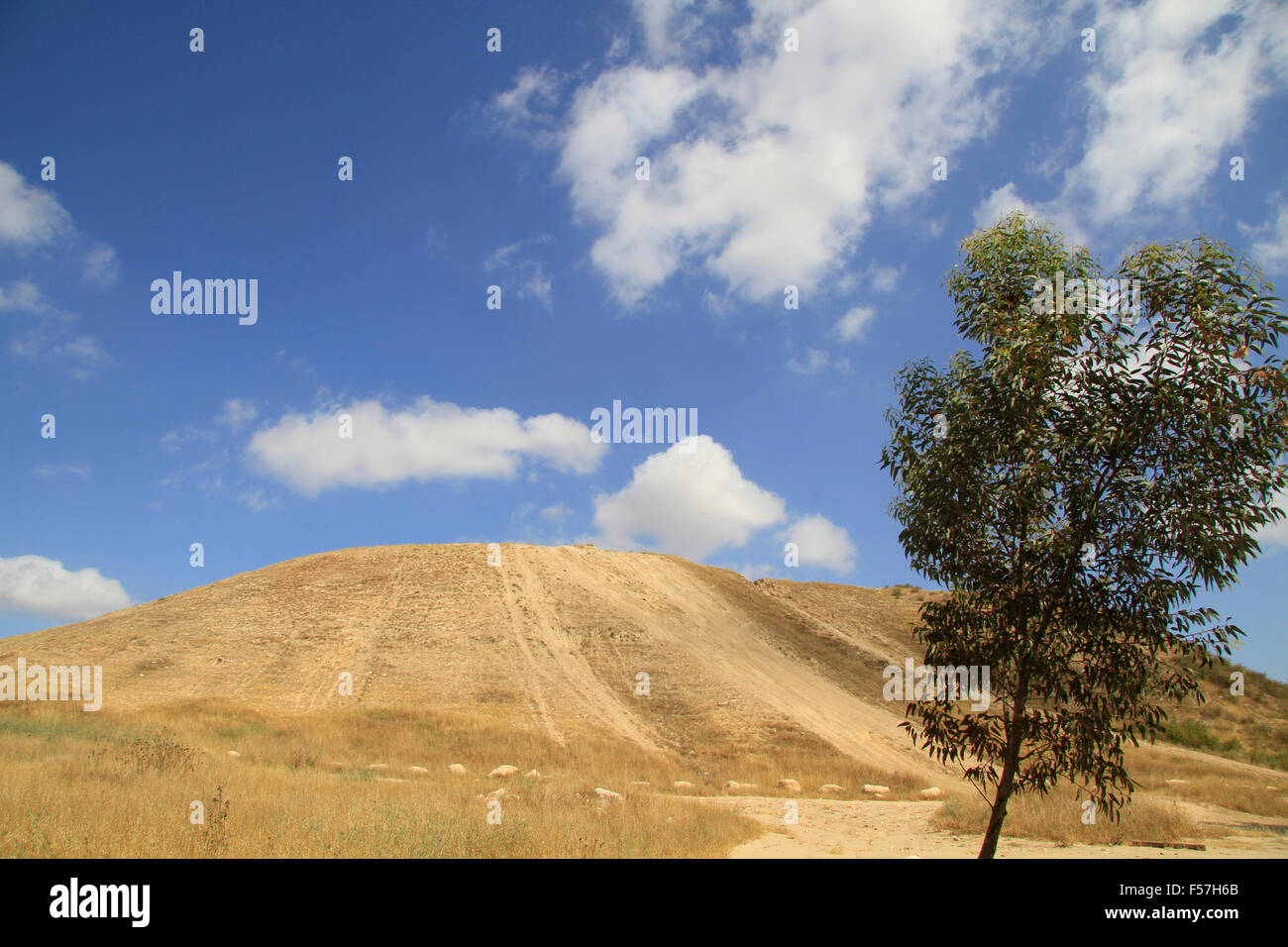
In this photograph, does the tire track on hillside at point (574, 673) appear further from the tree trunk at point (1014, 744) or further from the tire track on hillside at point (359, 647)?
the tree trunk at point (1014, 744)

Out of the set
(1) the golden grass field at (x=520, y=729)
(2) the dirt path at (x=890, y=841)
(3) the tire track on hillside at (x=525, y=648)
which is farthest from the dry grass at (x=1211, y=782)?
(3) the tire track on hillside at (x=525, y=648)

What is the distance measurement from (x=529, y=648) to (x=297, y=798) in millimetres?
28650

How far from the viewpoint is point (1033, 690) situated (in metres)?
8.92

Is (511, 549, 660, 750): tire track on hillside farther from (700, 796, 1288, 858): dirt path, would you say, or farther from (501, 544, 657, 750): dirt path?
(700, 796, 1288, 858): dirt path

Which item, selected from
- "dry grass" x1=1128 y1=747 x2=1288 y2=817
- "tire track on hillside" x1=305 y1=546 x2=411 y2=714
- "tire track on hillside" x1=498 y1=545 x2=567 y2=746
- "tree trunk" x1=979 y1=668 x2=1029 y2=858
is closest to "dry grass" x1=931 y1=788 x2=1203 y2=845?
"tree trunk" x1=979 y1=668 x2=1029 y2=858

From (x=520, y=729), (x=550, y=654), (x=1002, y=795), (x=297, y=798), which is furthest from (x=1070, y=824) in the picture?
(x=550, y=654)

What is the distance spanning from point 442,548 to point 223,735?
30.1 metres

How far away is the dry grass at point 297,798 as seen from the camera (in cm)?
1118

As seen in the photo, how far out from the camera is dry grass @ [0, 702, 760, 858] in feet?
36.7

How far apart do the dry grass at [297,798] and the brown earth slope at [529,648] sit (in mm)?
6762

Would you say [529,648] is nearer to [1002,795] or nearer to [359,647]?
[359,647]

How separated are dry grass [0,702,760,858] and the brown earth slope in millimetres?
6762
